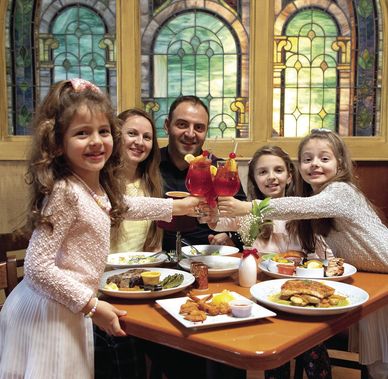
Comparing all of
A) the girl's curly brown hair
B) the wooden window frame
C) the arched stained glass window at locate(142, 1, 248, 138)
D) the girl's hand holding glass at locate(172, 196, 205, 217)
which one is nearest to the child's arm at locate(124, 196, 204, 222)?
the girl's hand holding glass at locate(172, 196, 205, 217)

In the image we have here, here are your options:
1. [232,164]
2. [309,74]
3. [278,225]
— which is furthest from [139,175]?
[309,74]

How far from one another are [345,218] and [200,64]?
7.83ft

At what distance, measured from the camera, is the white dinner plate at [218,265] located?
5.97 feet

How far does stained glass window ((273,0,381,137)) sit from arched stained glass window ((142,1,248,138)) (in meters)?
0.31

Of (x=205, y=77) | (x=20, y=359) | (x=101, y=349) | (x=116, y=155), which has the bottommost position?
(x=101, y=349)

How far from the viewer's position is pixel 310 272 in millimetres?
1773

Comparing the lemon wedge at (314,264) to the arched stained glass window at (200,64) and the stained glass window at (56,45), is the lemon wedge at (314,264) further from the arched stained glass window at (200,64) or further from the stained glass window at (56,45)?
the stained glass window at (56,45)

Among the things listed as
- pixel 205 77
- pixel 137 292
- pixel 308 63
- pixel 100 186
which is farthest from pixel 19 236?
pixel 308 63

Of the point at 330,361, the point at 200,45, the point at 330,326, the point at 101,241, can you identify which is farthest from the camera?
the point at 200,45

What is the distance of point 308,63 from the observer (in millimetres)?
4043

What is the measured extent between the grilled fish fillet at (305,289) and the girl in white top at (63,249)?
50 cm

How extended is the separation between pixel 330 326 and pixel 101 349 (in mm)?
978

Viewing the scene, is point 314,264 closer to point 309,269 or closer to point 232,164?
point 309,269

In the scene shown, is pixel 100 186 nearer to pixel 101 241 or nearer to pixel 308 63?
pixel 101 241
